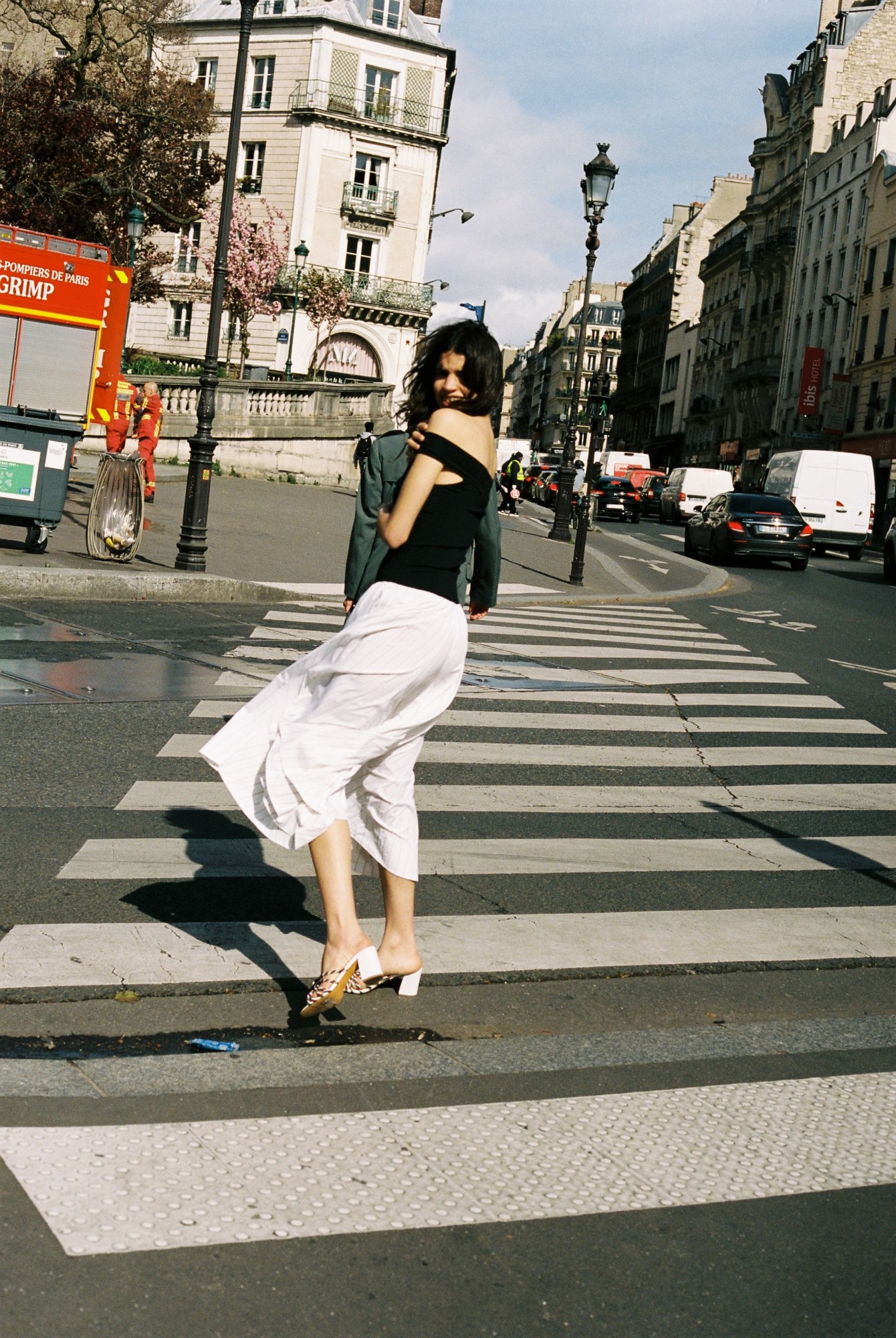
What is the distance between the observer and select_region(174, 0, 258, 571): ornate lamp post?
15.9 meters

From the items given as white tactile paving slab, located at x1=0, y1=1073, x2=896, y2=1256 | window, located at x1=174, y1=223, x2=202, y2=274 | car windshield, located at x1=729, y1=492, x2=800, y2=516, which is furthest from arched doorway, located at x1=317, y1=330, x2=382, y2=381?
white tactile paving slab, located at x1=0, y1=1073, x2=896, y2=1256

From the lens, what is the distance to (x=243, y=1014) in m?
4.25

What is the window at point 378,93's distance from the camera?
63.1 metres

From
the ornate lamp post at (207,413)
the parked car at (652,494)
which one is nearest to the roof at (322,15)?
the parked car at (652,494)

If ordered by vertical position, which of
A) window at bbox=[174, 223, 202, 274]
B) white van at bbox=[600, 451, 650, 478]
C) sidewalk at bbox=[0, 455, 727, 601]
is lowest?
sidewalk at bbox=[0, 455, 727, 601]

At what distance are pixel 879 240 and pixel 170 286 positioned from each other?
98.2 ft

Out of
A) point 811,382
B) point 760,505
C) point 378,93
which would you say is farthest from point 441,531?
point 811,382

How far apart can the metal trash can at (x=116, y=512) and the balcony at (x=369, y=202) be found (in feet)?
163

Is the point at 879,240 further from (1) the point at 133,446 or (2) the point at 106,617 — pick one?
(2) the point at 106,617

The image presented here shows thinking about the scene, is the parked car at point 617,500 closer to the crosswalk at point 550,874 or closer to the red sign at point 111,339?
the red sign at point 111,339

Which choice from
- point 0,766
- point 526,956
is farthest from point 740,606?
point 526,956

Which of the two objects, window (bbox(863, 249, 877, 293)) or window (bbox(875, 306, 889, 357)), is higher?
window (bbox(863, 249, 877, 293))

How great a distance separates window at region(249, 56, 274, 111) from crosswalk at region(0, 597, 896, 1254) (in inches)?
2249

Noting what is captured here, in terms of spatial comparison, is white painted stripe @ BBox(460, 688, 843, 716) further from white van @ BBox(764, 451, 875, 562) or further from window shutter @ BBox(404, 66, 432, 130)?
window shutter @ BBox(404, 66, 432, 130)
